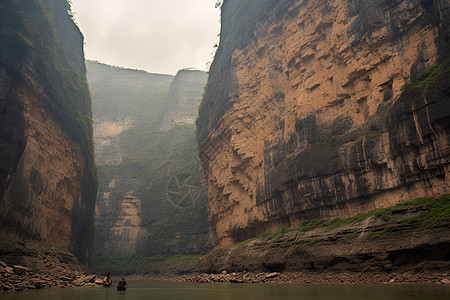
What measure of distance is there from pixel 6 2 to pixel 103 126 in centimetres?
7296

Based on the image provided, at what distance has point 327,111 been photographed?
24281mm

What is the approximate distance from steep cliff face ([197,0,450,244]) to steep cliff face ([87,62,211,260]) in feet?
67.5

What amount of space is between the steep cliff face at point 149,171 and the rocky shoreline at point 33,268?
25.4 m

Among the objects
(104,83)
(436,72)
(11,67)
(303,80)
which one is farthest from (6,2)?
(104,83)

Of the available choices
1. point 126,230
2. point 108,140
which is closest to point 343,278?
point 126,230

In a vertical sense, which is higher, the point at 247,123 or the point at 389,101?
the point at 247,123

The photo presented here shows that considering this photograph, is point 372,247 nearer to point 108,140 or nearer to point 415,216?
point 415,216

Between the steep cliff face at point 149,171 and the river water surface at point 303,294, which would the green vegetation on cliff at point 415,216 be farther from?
the steep cliff face at point 149,171

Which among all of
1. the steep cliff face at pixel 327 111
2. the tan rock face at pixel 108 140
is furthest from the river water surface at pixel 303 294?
the tan rock face at pixel 108 140

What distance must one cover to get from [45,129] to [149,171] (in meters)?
46.1

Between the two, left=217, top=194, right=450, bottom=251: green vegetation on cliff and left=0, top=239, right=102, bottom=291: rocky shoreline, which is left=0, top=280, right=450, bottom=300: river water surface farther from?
left=217, top=194, right=450, bottom=251: green vegetation on cliff

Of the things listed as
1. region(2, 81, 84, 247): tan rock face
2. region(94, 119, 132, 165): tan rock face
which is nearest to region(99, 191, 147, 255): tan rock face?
region(94, 119, 132, 165): tan rock face

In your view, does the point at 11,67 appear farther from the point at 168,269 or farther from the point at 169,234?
the point at 169,234

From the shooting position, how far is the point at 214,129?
39375 mm
